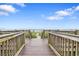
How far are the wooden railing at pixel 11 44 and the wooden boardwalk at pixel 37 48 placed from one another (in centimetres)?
7

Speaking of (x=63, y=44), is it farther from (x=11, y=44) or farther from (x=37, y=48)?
(x=11, y=44)

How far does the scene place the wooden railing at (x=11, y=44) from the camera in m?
1.62

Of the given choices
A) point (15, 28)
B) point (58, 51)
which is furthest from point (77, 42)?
point (15, 28)

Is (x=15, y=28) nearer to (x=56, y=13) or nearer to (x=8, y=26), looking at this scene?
(x=8, y=26)

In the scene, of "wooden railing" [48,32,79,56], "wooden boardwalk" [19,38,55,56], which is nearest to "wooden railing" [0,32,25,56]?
"wooden boardwalk" [19,38,55,56]

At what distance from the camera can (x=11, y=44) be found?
5.95 feet

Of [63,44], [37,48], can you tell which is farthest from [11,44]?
[63,44]

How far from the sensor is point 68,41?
170 cm

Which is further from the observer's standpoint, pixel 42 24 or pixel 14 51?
pixel 42 24

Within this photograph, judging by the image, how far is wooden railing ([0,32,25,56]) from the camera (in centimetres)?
162

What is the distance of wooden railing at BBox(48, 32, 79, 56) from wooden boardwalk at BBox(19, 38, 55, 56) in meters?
0.06

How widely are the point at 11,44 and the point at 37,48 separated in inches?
16.5

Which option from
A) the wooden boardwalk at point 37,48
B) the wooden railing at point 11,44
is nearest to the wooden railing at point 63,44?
the wooden boardwalk at point 37,48

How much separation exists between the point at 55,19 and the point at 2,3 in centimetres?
66
